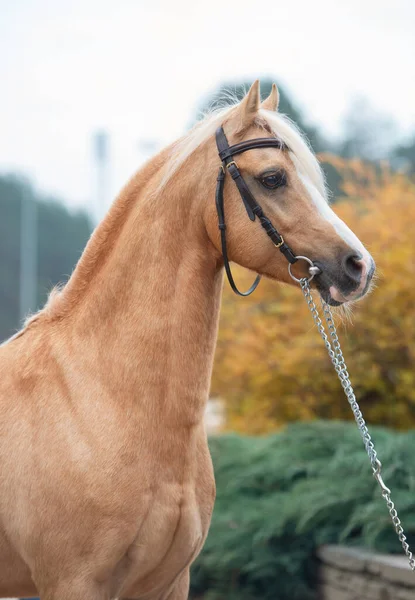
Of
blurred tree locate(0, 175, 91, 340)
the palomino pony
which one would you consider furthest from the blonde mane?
blurred tree locate(0, 175, 91, 340)

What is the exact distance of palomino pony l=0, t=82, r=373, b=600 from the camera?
2.68 m

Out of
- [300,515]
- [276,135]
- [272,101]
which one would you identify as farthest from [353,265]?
[300,515]

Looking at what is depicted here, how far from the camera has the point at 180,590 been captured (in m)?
3.08

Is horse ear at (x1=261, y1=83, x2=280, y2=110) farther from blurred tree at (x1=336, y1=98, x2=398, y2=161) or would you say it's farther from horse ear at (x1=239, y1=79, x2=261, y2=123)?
blurred tree at (x1=336, y1=98, x2=398, y2=161)

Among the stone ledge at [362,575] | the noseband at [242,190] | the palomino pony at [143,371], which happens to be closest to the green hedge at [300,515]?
the stone ledge at [362,575]

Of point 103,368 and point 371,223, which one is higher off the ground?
point 103,368

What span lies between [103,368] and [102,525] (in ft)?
1.95

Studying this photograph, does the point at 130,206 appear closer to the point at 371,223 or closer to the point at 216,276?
the point at 216,276

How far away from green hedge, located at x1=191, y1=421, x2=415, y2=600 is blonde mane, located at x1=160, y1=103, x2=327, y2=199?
100 inches

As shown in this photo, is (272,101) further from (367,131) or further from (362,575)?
(367,131)

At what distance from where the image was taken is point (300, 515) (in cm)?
529

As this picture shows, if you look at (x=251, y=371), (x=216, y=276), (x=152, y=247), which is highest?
(x=152, y=247)

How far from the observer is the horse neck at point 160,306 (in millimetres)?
2865

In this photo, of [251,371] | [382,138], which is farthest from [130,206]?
[382,138]
